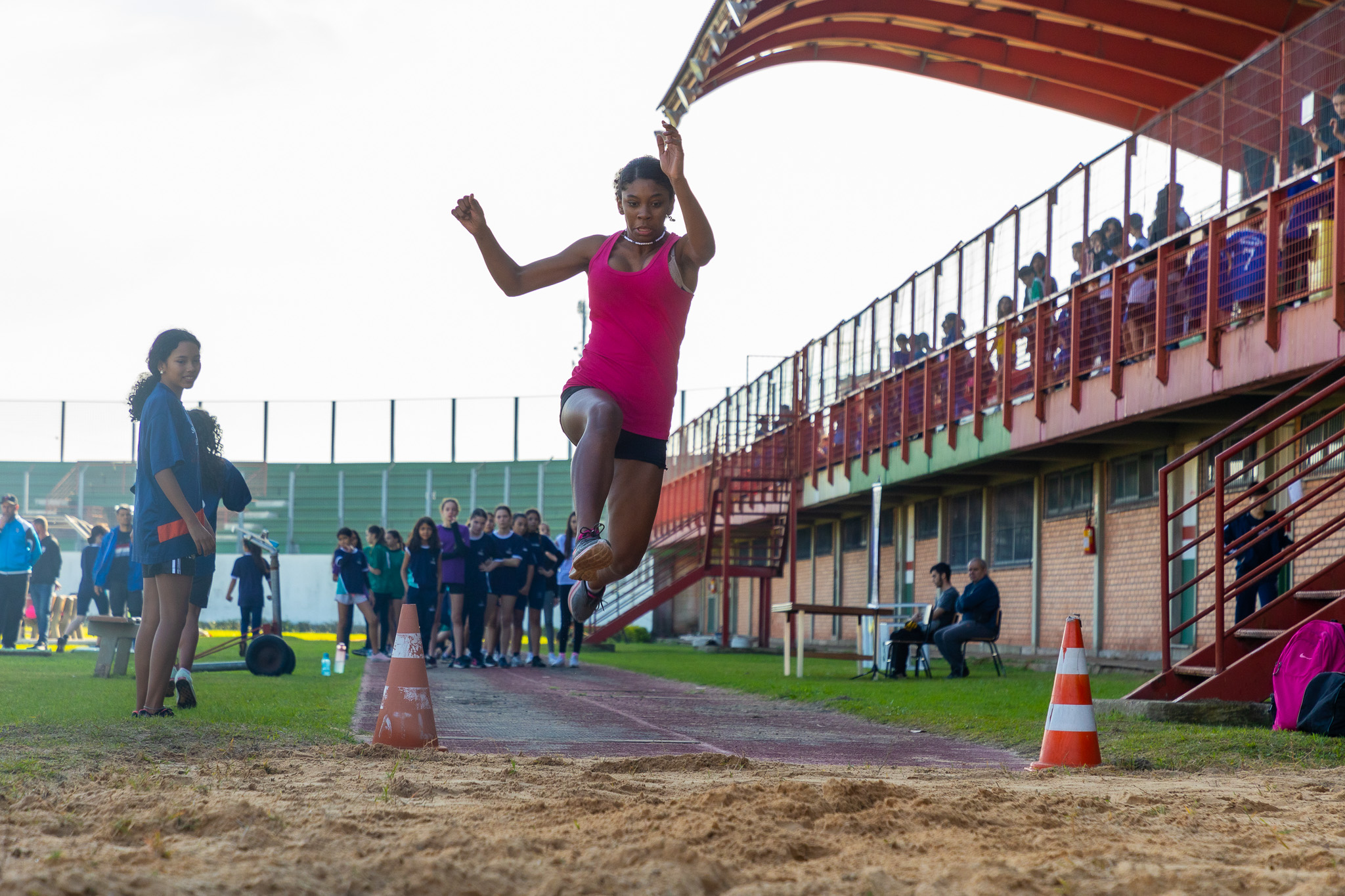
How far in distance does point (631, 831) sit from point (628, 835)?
0.06 metres

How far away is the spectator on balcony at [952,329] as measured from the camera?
755 inches

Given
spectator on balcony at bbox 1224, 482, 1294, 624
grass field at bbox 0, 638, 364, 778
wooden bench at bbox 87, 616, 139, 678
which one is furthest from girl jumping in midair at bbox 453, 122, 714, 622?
wooden bench at bbox 87, 616, 139, 678

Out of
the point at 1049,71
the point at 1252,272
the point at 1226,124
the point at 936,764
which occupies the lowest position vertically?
the point at 936,764

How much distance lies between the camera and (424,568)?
1515cm

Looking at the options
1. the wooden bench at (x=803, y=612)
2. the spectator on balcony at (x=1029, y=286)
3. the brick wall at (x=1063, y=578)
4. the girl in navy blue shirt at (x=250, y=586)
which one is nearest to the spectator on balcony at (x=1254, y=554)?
the wooden bench at (x=803, y=612)

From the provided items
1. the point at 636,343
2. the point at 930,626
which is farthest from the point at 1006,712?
the point at 930,626

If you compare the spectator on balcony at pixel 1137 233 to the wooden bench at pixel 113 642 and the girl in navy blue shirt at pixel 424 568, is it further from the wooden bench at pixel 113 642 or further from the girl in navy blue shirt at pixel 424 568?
the wooden bench at pixel 113 642

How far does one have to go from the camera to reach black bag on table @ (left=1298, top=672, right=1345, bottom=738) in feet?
22.6

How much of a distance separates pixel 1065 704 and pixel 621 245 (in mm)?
3059

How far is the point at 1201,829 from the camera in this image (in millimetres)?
3896

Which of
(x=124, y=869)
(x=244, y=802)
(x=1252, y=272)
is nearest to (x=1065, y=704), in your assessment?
(x=244, y=802)

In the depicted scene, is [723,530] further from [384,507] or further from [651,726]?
[384,507]

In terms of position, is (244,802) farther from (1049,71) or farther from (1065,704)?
(1049,71)

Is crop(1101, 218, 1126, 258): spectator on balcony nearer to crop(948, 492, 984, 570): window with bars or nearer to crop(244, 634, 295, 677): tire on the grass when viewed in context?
crop(948, 492, 984, 570): window with bars
